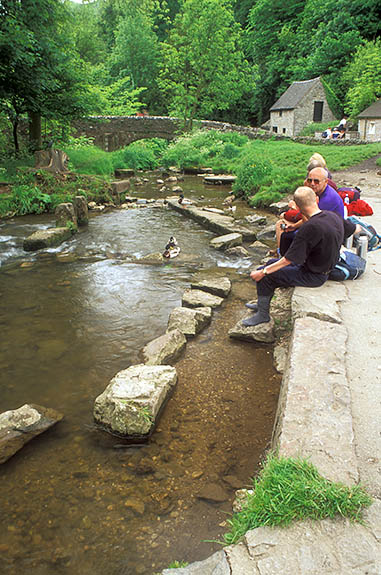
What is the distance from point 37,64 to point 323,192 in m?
12.0

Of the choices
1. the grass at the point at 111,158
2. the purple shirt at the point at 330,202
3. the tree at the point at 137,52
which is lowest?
the purple shirt at the point at 330,202

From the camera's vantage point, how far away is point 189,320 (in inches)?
217

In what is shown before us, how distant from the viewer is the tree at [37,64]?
39.7 ft

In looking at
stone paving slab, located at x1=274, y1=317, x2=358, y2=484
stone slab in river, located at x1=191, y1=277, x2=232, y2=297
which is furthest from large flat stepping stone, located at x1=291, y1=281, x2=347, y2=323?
stone slab in river, located at x1=191, y1=277, x2=232, y2=297

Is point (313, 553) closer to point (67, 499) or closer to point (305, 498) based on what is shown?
point (305, 498)

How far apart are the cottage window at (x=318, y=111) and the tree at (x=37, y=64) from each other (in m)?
25.7

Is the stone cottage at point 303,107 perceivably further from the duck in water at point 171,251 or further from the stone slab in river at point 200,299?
the stone slab in river at point 200,299

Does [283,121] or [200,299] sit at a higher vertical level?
[283,121]

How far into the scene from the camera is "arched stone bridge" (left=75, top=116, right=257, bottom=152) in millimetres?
31438

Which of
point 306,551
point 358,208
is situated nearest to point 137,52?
point 358,208

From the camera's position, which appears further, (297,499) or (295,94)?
(295,94)

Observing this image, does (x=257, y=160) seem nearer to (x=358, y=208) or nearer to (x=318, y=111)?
(x=358, y=208)

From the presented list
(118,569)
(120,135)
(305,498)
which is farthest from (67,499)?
(120,135)

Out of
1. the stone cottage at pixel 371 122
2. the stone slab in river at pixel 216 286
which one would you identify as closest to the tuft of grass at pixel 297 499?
the stone slab in river at pixel 216 286
